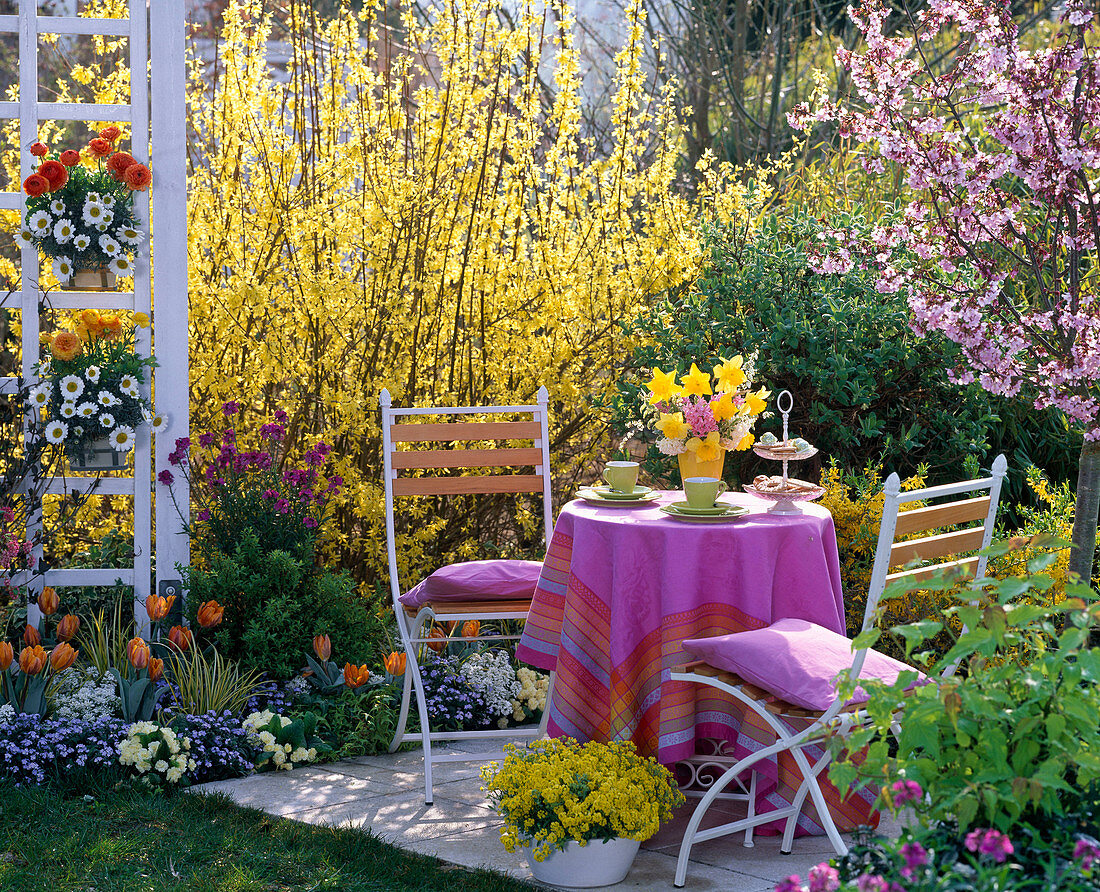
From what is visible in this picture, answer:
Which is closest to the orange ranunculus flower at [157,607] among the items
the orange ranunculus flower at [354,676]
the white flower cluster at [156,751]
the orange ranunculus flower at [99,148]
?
the white flower cluster at [156,751]

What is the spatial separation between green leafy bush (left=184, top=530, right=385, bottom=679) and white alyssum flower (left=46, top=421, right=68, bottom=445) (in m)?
0.62

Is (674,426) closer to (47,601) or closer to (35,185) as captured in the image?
(47,601)

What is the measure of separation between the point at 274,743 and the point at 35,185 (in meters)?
2.03

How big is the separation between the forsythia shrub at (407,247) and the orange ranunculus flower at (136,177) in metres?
0.64

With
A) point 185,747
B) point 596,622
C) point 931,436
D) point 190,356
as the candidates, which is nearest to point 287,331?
point 190,356

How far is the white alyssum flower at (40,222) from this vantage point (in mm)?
4059

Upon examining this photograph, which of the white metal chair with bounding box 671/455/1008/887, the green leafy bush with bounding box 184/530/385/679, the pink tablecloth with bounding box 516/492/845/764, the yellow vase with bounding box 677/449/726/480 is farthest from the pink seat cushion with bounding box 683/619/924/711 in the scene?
the green leafy bush with bounding box 184/530/385/679

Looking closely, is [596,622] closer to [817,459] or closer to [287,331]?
[817,459]

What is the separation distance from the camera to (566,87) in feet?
16.1

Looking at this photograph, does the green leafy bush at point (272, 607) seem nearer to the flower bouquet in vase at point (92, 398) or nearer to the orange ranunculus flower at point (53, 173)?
the flower bouquet in vase at point (92, 398)

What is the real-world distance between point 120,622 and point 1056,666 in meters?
3.34

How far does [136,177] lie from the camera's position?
13.5ft

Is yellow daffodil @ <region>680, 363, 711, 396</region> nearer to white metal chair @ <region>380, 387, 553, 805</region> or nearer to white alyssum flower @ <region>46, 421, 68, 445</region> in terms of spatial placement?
white metal chair @ <region>380, 387, 553, 805</region>

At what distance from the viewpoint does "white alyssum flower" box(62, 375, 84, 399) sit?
4.00 metres
